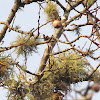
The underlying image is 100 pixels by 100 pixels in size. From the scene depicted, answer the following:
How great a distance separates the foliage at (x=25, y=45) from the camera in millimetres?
1853

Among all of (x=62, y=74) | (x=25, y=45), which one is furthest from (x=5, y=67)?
(x=62, y=74)

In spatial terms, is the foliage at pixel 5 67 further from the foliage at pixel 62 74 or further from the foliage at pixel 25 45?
the foliage at pixel 62 74

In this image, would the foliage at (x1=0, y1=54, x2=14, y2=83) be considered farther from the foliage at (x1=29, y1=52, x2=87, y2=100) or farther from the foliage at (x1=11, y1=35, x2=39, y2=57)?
the foliage at (x1=29, y1=52, x2=87, y2=100)

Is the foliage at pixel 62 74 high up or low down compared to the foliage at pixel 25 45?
down

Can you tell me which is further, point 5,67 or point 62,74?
point 62,74

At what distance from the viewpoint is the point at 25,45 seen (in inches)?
73.4

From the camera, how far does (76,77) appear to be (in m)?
2.03

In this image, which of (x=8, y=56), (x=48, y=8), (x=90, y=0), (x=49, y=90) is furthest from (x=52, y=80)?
(x=90, y=0)

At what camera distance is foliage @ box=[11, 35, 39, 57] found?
6.08 feet

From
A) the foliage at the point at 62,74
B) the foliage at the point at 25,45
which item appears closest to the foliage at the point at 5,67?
the foliage at the point at 25,45

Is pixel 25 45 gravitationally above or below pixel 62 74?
above

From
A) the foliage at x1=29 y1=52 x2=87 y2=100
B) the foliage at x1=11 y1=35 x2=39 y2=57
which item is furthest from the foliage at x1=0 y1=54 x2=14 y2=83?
the foliage at x1=29 y1=52 x2=87 y2=100

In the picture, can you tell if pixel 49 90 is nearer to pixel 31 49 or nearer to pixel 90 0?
pixel 31 49

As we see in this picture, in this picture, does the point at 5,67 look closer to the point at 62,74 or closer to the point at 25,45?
the point at 25,45
